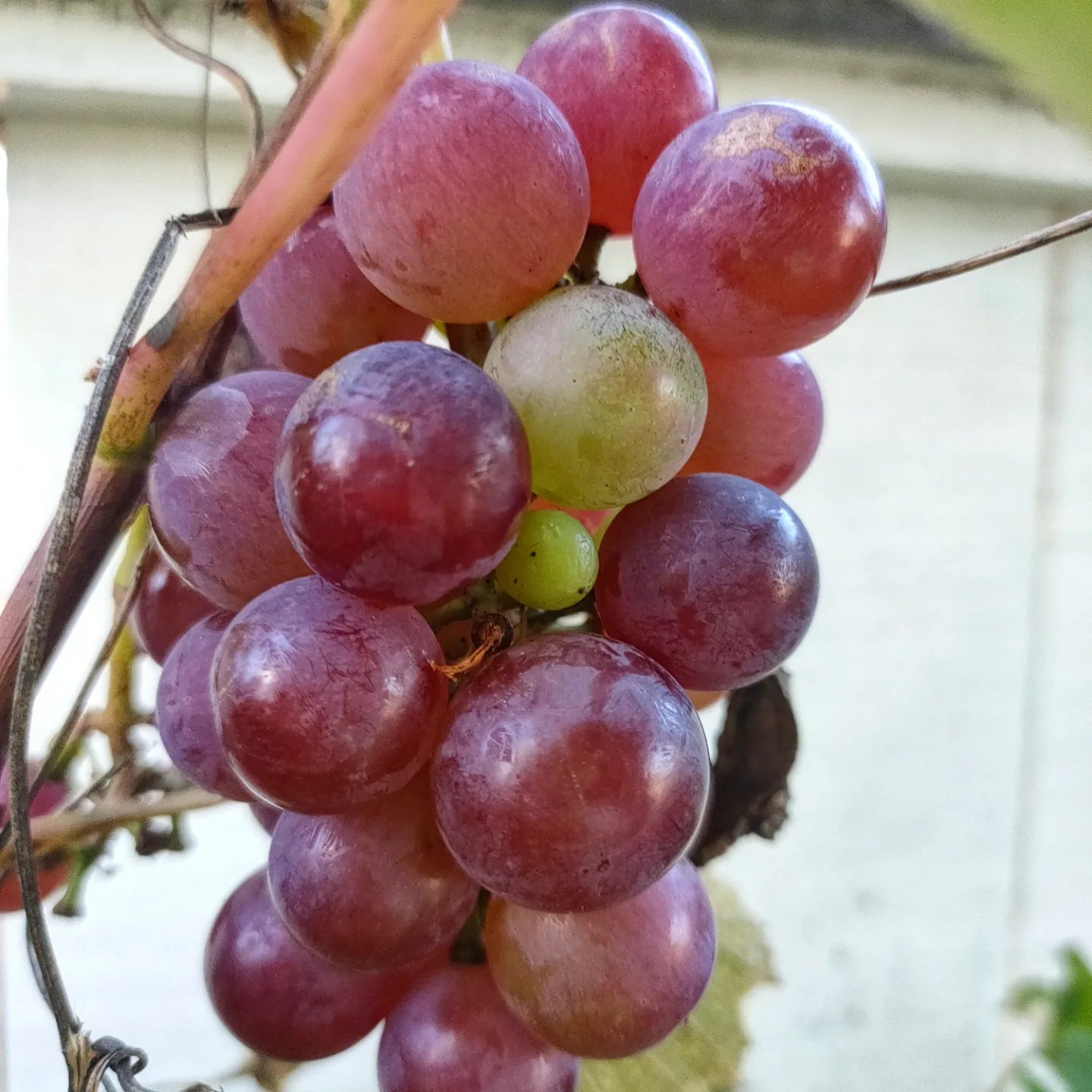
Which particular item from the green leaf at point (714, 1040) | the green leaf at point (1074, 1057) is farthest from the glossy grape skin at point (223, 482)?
the green leaf at point (1074, 1057)

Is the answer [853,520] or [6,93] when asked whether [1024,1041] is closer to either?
[853,520]

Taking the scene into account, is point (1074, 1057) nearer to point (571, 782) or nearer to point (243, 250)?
point (571, 782)

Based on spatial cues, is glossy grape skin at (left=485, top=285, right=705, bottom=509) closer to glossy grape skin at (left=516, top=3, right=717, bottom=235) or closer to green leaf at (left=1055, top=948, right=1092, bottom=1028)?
glossy grape skin at (left=516, top=3, right=717, bottom=235)

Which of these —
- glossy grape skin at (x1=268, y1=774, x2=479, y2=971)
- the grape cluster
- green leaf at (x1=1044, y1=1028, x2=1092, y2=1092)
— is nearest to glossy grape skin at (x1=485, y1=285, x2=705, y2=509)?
the grape cluster

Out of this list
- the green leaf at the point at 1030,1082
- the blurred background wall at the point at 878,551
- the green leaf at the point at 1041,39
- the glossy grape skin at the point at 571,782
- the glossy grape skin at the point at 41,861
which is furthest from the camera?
the green leaf at the point at 1030,1082

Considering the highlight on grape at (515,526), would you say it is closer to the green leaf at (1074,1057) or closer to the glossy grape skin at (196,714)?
the glossy grape skin at (196,714)

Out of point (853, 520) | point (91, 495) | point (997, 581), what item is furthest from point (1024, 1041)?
point (91, 495)
